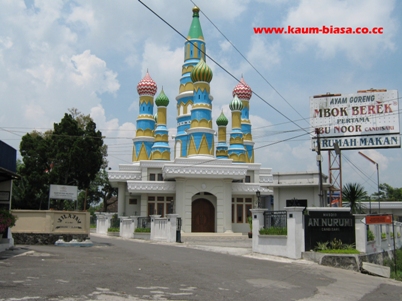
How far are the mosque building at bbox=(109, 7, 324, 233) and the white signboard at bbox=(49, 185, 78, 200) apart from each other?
6.78 m

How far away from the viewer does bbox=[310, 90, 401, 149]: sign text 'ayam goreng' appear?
89.6 ft

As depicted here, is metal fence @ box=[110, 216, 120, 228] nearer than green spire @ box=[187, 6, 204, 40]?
Yes

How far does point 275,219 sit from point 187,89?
84.1 ft

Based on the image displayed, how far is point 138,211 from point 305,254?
24763mm

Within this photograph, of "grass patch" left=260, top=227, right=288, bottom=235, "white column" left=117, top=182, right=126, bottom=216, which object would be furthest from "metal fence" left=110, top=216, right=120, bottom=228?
"grass patch" left=260, top=227, right=288, bottom=235

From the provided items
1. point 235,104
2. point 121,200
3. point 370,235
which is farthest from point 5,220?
point 235,104

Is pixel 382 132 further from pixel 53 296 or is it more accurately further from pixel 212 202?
pixel 53 296

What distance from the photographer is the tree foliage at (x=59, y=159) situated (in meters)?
38.2

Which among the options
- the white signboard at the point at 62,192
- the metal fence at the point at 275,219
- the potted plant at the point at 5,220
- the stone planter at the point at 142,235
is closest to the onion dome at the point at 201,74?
the stone planter at the point at 142,235

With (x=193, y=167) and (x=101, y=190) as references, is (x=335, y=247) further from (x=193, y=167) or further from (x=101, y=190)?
(x=101, y=190)

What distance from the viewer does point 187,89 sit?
43281 millimetres

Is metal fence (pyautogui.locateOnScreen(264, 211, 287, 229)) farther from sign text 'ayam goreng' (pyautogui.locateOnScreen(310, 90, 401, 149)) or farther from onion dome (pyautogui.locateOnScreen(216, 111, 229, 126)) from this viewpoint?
onion dome (pyautogui.locateOnScreen(216, 111, 229, 126))

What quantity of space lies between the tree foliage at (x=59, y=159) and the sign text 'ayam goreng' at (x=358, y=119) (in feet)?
62.6

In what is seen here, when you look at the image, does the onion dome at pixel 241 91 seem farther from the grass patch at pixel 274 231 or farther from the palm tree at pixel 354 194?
the grass patch at pixel 274 231
